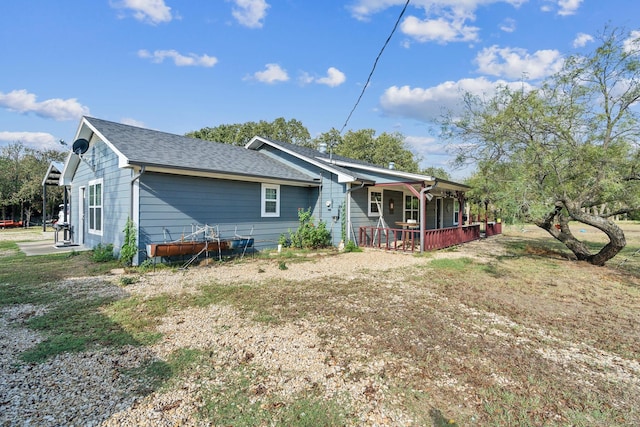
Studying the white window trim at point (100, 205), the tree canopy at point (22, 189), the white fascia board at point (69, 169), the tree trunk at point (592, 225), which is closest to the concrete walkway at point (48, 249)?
the white window trim at point (100, 205)

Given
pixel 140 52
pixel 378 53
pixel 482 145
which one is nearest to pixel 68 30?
pixel 140 52

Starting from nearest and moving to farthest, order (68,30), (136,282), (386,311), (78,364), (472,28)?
(78,364)
(386,311)
(136,282)
(472,28)
(68,30)

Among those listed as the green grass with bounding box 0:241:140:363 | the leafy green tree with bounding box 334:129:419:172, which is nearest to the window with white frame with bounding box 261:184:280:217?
the green grass with bounding box 0:241:140:363

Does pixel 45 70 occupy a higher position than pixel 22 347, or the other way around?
pixel 45 70

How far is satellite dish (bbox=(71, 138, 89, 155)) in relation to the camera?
9852 millimetres

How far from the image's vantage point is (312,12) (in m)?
8.80

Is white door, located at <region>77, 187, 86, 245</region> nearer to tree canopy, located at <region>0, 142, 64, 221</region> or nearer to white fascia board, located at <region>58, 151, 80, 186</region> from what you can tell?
white fascia board, located at <region>58, 151, 80, 186</region>

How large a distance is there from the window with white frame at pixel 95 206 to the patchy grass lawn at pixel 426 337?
2522 millimetres

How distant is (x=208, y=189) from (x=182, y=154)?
1.30 meters

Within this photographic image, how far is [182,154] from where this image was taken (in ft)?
30.5

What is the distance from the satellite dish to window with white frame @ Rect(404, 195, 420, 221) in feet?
41.1

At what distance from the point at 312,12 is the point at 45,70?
34.7ft

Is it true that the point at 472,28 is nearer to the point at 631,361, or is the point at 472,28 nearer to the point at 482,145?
the point at 482,145

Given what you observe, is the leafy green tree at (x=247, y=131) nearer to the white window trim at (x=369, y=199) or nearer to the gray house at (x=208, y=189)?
the gray house at (x=208, y=189)
